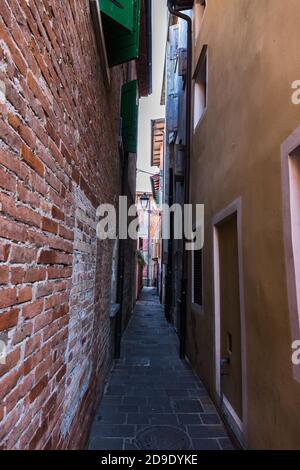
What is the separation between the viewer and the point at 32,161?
1317mm

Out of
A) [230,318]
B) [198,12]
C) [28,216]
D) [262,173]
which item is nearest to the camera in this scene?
[28,216]

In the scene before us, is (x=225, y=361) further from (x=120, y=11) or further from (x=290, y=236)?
(x=120, y=11)

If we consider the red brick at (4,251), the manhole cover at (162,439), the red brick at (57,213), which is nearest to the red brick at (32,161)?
the red brick at (57,213)

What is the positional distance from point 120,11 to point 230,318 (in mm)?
3690

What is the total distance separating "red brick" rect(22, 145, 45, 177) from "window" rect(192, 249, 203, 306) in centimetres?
389

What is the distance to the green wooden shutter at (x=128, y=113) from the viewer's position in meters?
6.02

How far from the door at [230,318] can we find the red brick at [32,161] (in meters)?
2.39

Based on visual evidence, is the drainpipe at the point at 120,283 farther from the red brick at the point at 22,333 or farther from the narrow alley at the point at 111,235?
the red brick at the point at 22,333

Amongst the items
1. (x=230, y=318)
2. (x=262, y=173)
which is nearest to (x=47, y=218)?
(x=262, y=173)

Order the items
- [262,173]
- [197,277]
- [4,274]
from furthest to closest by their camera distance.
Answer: [197,277] < [262,173] < [4,274]

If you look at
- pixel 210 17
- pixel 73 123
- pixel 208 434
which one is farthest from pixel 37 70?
pixel 210 17

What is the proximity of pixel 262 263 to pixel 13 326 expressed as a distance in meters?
1.99

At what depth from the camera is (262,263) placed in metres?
2.48
